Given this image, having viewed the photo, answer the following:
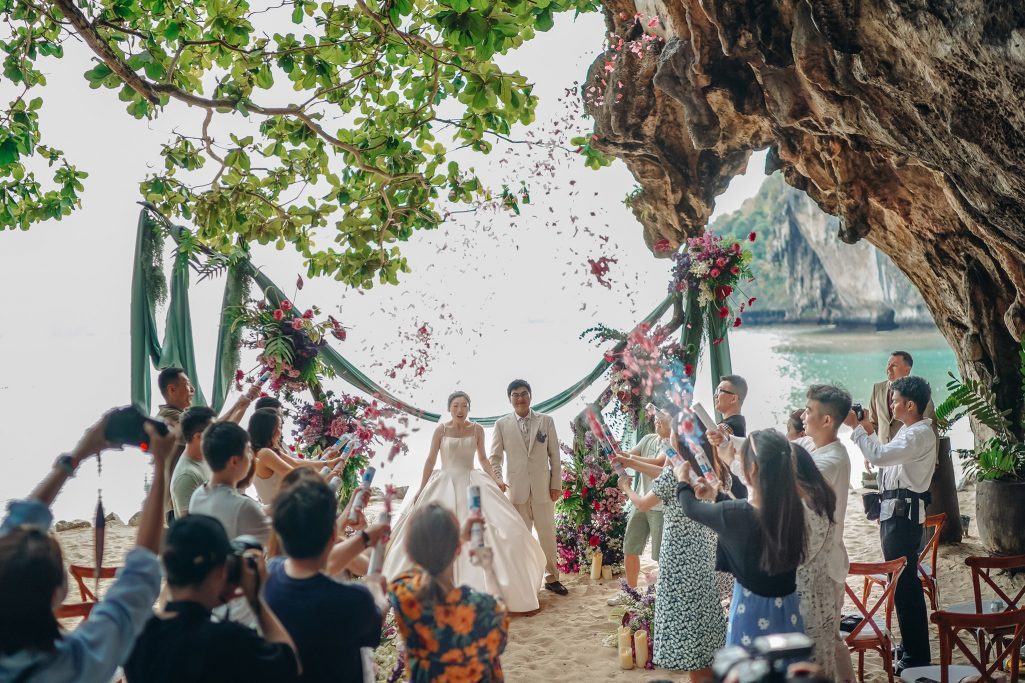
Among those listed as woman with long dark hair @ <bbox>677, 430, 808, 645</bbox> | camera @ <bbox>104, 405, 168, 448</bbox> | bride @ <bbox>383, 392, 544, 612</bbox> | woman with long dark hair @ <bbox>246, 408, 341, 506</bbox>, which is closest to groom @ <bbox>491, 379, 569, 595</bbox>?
bride @ <bbox>383, 392, 544, 612</bbox>

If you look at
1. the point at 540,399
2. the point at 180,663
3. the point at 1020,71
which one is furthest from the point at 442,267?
the point at 180,663

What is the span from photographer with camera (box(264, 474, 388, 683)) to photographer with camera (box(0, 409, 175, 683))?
329mm

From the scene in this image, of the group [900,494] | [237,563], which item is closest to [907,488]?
[900,494]

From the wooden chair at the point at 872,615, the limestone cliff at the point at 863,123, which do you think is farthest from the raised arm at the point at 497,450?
the wooden chair at the point at 872,615

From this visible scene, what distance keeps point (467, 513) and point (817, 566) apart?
10.3ft

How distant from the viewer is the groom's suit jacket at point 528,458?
635 centimetres

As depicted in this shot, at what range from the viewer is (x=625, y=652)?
4.71 metres

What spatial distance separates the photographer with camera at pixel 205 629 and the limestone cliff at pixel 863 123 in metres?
3.16

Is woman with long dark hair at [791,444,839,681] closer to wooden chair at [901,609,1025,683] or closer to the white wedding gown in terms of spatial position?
wooden chair at [901,609,1025,683]

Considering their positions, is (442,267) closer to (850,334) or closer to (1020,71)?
(1020,71)

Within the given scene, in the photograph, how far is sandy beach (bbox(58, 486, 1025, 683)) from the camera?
4.68 m

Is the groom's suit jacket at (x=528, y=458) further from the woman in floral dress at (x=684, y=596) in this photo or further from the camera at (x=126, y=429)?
the camera at (x=126, y=429)

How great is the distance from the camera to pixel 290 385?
6480mm

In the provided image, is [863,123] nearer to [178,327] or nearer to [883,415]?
[883,415]
